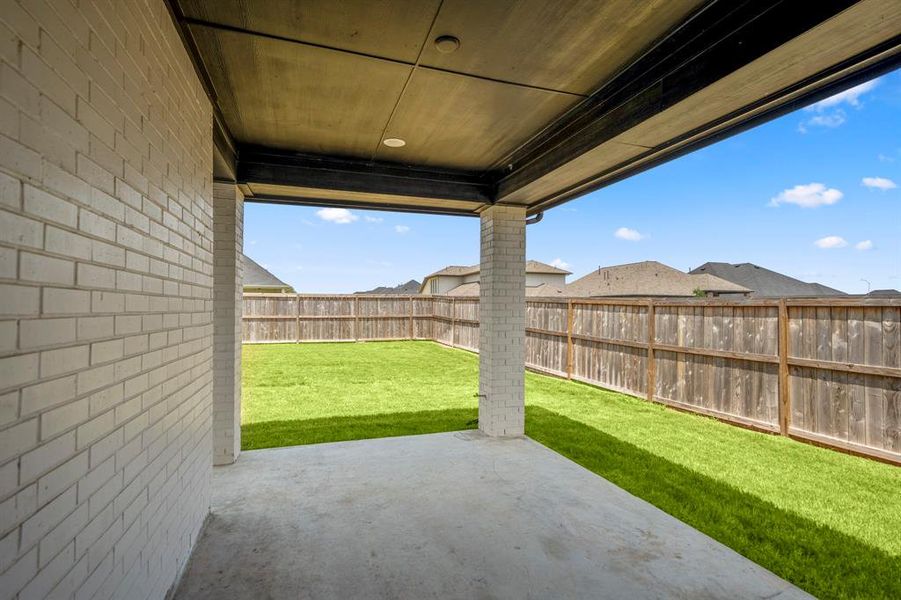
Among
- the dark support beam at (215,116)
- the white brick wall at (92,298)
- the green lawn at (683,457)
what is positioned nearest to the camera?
the white brick wall at (92,298)

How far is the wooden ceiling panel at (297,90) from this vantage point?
2.36 metres

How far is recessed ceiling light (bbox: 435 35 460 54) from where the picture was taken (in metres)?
2.22

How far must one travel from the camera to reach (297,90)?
9.19 feet

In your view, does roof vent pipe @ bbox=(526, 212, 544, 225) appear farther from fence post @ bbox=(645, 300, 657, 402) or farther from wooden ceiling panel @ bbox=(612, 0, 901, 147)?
fence post @ bbox=(645, 300, 657, 402)

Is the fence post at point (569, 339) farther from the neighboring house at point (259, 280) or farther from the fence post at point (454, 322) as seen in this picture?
the neighboring house at point (259, 280)

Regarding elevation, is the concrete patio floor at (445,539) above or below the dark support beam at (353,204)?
below

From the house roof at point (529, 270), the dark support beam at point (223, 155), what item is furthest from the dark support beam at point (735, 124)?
the house roof at point (529, 270)

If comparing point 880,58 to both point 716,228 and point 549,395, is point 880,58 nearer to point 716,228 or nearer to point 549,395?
point 549,395

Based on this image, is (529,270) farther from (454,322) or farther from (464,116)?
(464,116)

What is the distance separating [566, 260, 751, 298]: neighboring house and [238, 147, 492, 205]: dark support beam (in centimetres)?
1748

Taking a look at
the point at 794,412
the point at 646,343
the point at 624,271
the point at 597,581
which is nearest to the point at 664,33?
the point at 597,581

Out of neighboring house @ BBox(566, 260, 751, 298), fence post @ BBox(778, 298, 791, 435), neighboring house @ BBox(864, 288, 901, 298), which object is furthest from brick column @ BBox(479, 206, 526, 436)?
neighboring house @ BBox(566, 260, 751, 298)

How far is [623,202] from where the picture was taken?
110 feet

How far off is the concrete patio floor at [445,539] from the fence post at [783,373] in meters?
2.75
